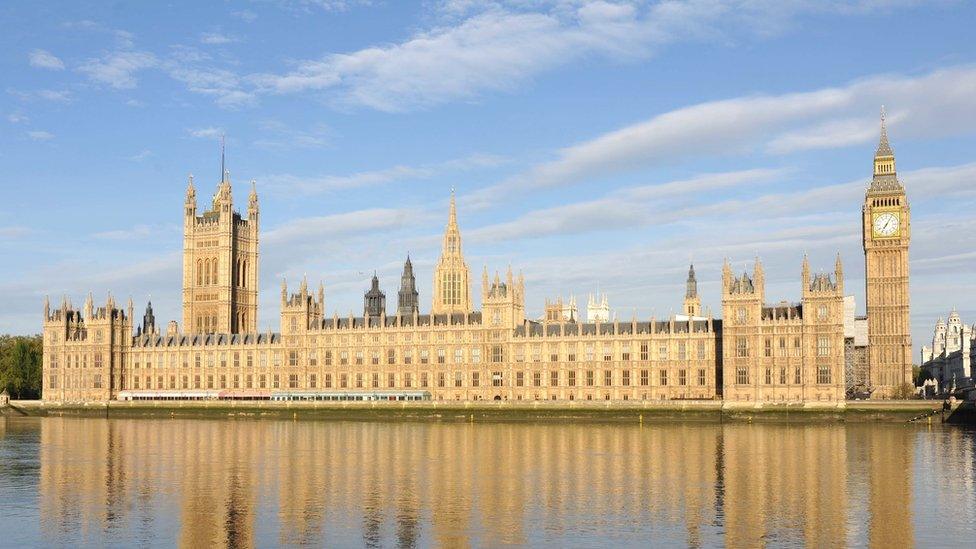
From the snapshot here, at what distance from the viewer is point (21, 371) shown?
177125mm

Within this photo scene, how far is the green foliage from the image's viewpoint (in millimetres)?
174375

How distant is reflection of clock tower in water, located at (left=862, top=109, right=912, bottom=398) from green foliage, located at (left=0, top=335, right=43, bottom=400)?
433 ft

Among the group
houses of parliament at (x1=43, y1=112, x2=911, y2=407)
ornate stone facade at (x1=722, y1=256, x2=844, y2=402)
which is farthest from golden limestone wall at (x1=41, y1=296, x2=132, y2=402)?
ornate stone facade at (x1=722, y1=256, x2=844, y2=402)

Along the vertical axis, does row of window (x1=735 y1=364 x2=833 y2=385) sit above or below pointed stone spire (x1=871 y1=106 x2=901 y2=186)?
below

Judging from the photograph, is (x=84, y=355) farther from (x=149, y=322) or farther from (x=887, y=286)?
(x=887, y=286)

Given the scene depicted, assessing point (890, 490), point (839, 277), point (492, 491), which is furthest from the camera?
point (839, 277)

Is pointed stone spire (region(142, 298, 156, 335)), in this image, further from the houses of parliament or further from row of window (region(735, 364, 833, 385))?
row of window (region(735, 364, 833, 385))

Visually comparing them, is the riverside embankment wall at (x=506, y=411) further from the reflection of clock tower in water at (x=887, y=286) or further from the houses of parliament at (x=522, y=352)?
the reflection of clock tower in water at (x=887, y=286)

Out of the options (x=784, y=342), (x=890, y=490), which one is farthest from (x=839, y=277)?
(x=890, y=490)

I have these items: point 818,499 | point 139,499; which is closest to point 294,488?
point 139,499

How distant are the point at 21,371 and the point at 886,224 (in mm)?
137686

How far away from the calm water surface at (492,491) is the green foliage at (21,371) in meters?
88.2

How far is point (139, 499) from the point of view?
52.9 m

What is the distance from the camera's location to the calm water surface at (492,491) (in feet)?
140
